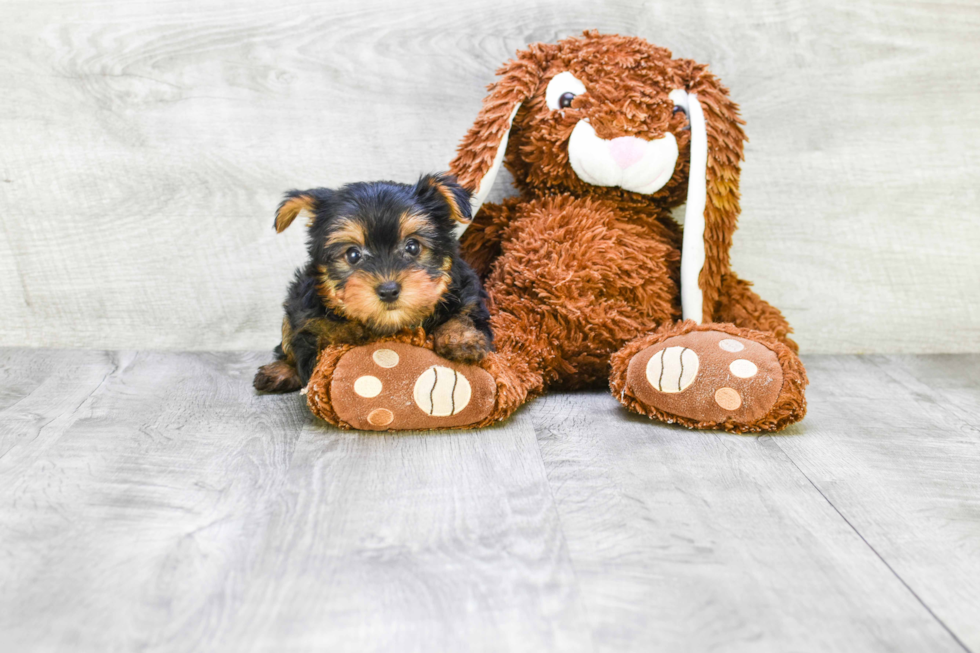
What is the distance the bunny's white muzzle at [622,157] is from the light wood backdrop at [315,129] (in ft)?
2.04

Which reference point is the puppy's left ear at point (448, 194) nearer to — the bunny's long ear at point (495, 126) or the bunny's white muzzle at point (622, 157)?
the bunny's long ear at point (495, 126)

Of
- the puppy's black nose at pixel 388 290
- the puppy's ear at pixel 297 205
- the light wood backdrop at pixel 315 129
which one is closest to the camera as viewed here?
the puppy's black nose at pixel 388 290

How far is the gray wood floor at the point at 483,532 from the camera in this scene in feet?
3.73

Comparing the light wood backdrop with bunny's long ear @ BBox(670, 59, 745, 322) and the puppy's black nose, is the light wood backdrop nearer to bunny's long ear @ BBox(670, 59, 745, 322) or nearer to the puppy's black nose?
bunny's long ear @ BBox(670, 59, 745, 322)

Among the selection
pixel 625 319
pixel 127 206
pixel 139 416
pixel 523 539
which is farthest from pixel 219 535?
pixel 127 206

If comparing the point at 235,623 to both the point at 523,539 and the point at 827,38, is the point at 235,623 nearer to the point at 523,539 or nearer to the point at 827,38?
the point at 523,539

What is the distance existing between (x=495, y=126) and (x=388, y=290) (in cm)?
73

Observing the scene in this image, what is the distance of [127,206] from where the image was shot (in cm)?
265

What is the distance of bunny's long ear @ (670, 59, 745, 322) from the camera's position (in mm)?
2199

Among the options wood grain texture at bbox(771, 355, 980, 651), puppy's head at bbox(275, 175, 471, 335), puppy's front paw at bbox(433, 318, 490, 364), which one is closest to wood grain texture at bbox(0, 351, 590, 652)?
puppy's front paw at bbox(433, 318, 490, 364)

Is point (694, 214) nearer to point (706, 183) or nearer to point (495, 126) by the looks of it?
point (706, 183)

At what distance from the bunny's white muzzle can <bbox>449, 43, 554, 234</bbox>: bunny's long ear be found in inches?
7.9

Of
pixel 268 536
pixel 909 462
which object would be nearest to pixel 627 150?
pixel 909 462

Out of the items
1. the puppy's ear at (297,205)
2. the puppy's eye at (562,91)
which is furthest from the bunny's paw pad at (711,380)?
the puppy's ear at (297,205)
